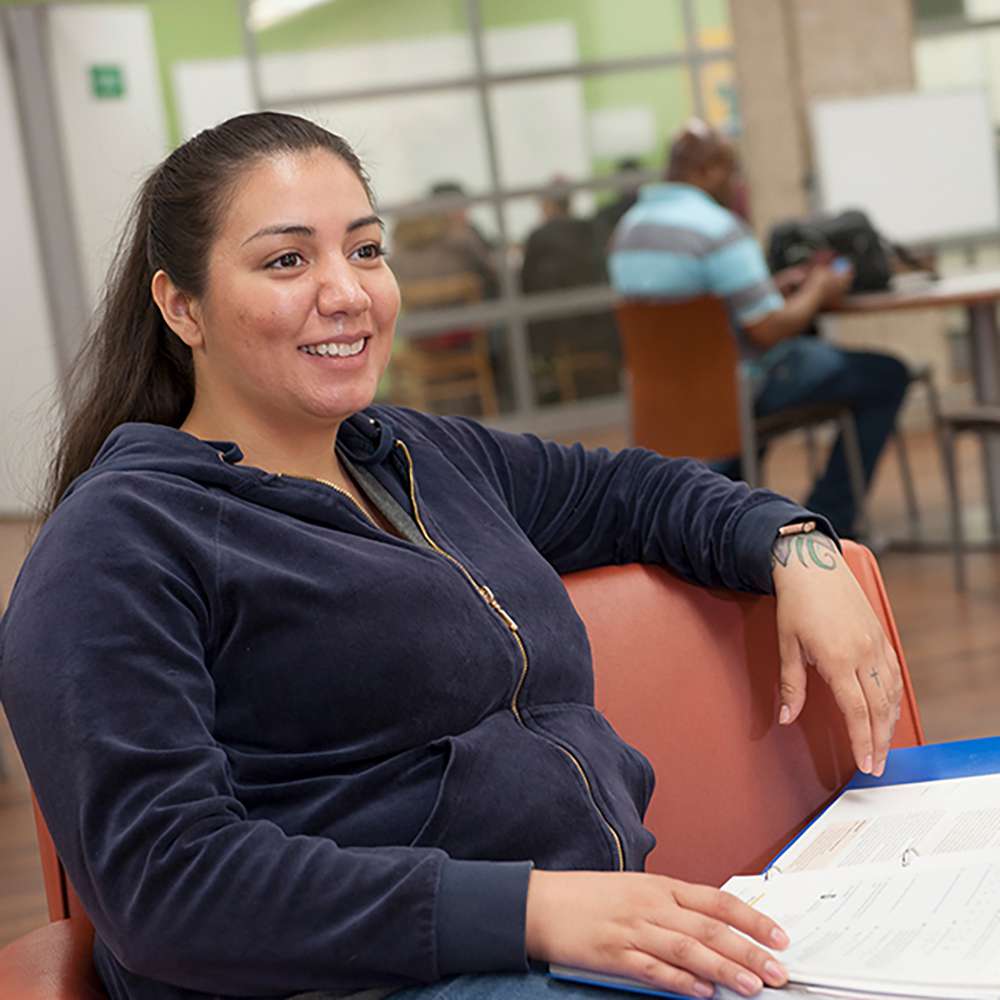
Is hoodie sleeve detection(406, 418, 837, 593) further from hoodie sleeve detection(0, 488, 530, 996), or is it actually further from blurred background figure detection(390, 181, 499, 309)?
blurred background figure detection(390, 181, 499, 309)

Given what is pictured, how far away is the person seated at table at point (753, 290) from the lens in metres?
4.39

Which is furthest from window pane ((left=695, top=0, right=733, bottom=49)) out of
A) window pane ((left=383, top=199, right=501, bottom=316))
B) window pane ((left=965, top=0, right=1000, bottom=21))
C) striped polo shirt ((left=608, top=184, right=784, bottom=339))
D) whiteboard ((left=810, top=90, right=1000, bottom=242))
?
striped polo shirt ((left=608, top=184, right=784, bottom=339))

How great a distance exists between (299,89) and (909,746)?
736cm

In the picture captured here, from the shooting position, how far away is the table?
14.7 feet

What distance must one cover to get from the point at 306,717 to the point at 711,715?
0.46m

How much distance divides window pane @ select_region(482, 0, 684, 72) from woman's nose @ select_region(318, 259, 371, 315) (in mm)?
7562

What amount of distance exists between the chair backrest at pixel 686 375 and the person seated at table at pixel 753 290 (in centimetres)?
6

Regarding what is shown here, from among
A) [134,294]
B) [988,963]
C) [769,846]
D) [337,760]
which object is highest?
[134,294]

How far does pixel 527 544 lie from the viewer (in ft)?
4.60

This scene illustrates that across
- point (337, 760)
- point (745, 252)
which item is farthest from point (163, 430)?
point (745, 252)

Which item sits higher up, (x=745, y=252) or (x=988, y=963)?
(x=745, y=252)

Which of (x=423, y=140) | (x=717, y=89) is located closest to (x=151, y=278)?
(x=423, y=140)

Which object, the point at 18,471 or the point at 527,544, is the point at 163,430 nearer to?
the point at 527,544

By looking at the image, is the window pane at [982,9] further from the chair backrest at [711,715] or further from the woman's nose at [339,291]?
the woman's nose at [339,291]
